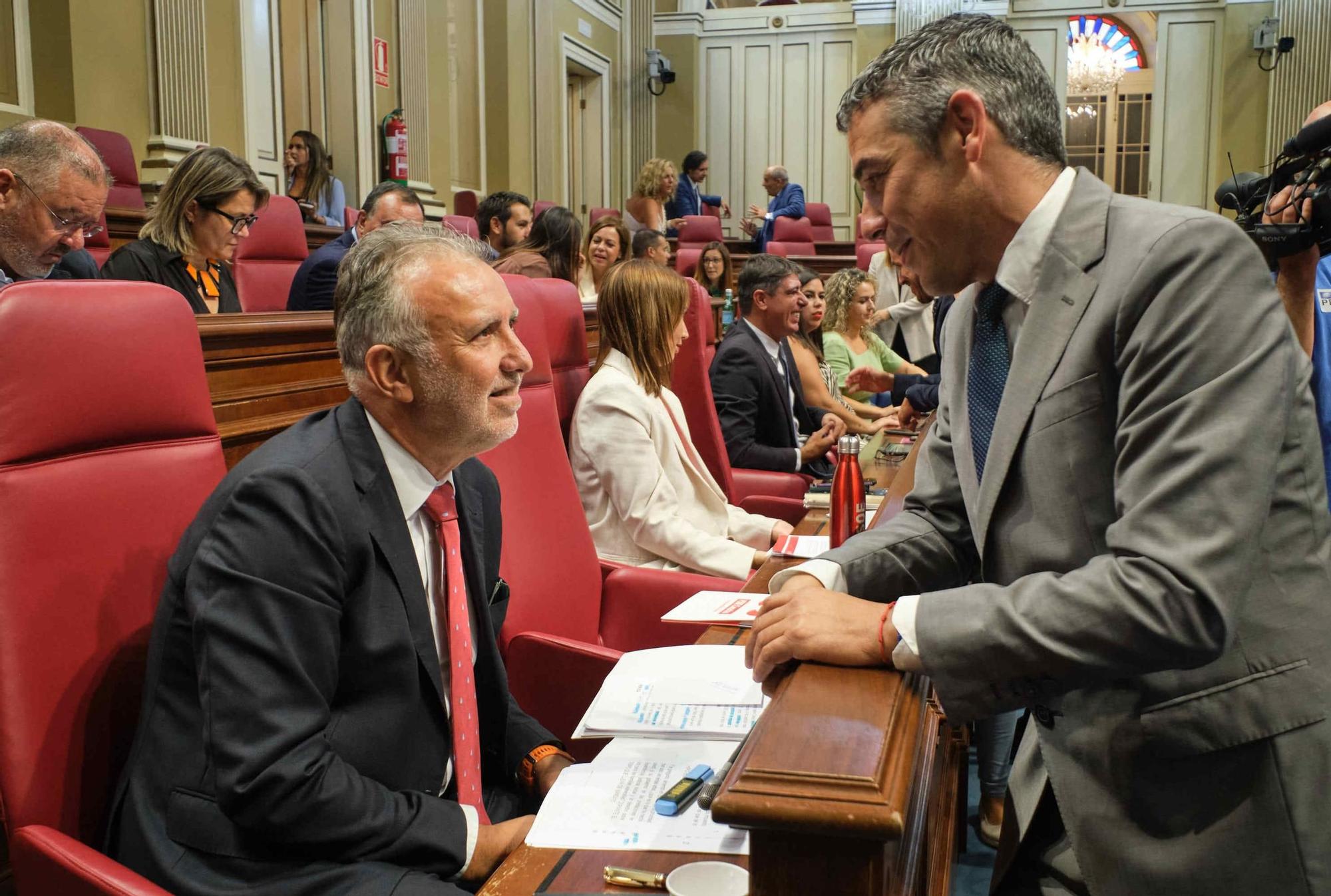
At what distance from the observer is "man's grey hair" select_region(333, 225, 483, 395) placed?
1.37 m

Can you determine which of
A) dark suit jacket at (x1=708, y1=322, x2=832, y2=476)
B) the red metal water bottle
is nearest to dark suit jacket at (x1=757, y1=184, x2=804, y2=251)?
dark suit jacket at (x1=708, y1=322, x2=832, y2=476)

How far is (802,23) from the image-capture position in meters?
11.7

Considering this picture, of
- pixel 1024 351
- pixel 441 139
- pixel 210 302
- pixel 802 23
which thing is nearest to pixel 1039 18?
pixel 802 23

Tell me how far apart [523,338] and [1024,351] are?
124 centimetres

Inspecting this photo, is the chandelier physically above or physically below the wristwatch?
above

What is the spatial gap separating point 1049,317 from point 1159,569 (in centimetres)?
24

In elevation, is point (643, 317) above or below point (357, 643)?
above

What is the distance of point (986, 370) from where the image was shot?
3.56 ft

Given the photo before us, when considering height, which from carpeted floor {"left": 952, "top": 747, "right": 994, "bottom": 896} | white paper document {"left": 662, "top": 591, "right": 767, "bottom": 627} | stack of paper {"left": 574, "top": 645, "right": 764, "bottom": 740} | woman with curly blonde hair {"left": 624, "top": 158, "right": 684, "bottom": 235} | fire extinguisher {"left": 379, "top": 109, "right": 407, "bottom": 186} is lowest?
carpeted floor {"left": 952, "top": 747, "right": 994, "bottom": 896}

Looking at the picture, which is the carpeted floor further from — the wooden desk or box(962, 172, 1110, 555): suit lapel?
box(962, 172, 1110, 555): suit lapel

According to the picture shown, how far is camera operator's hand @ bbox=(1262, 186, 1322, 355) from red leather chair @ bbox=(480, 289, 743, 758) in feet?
3.50

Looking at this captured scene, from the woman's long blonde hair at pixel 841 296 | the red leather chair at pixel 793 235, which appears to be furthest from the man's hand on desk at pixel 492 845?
the red leather chair at pixel 793 235

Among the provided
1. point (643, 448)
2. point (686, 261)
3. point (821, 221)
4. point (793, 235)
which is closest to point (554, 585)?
point (643, 448)

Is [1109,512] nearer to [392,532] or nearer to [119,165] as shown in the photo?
[392,532]
